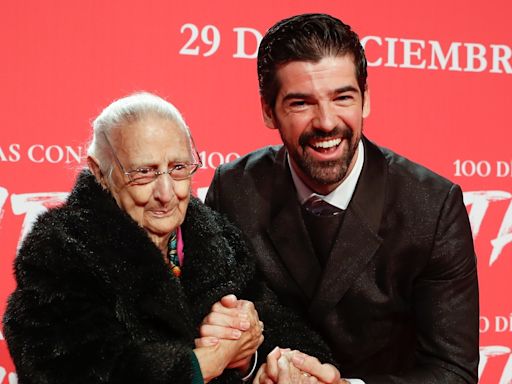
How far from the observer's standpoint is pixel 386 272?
1917 millimetres

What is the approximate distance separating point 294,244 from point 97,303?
0.58 m

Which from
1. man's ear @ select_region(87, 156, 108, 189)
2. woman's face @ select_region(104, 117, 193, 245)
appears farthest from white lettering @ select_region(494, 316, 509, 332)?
man's ear @ select_region(87, 156, 108, 189)

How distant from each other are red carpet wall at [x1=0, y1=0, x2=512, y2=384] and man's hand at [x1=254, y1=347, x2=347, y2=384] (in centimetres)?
84

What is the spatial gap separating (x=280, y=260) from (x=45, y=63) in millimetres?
1000

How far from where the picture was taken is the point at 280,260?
1986mm

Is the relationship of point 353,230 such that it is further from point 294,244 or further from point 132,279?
point 132,279

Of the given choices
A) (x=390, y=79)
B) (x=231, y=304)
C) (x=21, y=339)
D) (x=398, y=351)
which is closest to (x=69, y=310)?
(x=21, y=339)

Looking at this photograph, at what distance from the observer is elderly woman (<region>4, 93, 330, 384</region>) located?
5.04 feet

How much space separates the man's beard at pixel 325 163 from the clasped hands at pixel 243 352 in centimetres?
36

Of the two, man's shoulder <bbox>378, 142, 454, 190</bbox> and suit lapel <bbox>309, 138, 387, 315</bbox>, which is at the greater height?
man's shoulder <bbox>378, 142, 454, 190</bbox>

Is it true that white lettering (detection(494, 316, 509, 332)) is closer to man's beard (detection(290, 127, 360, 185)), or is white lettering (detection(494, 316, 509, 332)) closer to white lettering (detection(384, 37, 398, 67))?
white lettering (detection(384, 37, 398, 67))

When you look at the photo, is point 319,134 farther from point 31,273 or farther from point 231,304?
point 31,273

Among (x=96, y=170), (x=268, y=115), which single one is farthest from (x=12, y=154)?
(x=268, y=115)

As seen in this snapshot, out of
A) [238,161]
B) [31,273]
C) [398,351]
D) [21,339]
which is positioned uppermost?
[238,161]
